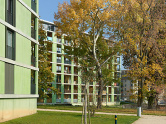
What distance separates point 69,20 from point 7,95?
17726mm

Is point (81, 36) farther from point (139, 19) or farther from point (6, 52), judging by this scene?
point (6, 52)

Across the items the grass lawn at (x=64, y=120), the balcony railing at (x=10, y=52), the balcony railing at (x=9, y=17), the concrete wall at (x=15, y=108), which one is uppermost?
the balcony railing at (x=9, y=17)

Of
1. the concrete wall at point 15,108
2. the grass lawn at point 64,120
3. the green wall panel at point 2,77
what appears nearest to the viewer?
the grass lawn at point 64,120

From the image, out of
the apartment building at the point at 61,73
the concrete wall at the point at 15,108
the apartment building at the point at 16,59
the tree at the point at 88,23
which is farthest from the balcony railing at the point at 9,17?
the apartment building at the point at 61,73

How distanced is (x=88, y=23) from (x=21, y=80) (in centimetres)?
1553

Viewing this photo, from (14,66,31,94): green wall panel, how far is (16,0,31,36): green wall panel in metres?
3.46

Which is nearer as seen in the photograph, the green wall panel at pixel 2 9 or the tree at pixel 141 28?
the green wall panel at pixel 2 9

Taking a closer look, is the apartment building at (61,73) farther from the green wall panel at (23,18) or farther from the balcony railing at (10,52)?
the balcony railing at (10,52)

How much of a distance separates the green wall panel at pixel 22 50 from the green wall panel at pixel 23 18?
2.67 ft

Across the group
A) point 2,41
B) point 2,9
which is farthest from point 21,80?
point 2,9

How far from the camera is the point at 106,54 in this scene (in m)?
40.1

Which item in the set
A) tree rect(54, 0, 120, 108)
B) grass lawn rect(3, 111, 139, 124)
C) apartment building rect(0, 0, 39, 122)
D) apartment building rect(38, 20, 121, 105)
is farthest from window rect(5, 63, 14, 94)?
apartment building rect(38, 20, 121, 105)

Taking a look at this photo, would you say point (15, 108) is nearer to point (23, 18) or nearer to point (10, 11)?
point (10, 11)

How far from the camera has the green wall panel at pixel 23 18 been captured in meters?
23.2
